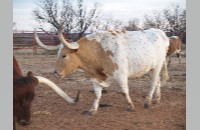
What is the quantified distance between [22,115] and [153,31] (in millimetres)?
887

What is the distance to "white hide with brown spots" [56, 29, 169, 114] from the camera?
3.15 m

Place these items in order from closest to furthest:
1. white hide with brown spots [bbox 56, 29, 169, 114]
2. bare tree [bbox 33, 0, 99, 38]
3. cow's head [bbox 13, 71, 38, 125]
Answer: cow's head [bbox 13, 71, 38, 125] < bare tree [bbox 33, 0, 99, 38] < white hide with brown spots [bbox 56, 29, 169, 114]

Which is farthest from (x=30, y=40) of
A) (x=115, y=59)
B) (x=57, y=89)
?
(x=115, y=59)

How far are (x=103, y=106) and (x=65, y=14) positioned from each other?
21.6 inches

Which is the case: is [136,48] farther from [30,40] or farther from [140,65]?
[30,40]

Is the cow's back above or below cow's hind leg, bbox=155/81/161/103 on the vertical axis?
above

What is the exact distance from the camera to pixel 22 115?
294 cm

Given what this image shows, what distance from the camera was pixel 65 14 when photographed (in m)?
3.07

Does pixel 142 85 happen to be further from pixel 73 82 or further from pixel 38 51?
pixel 38 51

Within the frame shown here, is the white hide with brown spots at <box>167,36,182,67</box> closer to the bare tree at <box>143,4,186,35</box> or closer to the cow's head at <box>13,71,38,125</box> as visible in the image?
the bare tree at <box>143,4,186,35</box>

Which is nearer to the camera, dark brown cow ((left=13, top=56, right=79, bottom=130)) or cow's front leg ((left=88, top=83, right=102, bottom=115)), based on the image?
dark brown cow ((left=13, top=56, right=79, bottom=130))

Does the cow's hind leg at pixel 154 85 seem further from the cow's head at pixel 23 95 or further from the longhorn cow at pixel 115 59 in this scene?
the cow's head at pixel 23 95

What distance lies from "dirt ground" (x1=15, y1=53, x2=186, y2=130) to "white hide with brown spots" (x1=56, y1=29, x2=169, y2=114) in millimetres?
40

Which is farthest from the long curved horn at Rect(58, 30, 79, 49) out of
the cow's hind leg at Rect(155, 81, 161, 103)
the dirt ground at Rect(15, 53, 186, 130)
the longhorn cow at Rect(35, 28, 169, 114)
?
the cow's hind leg at Rect(155, 81, 161, 103)
